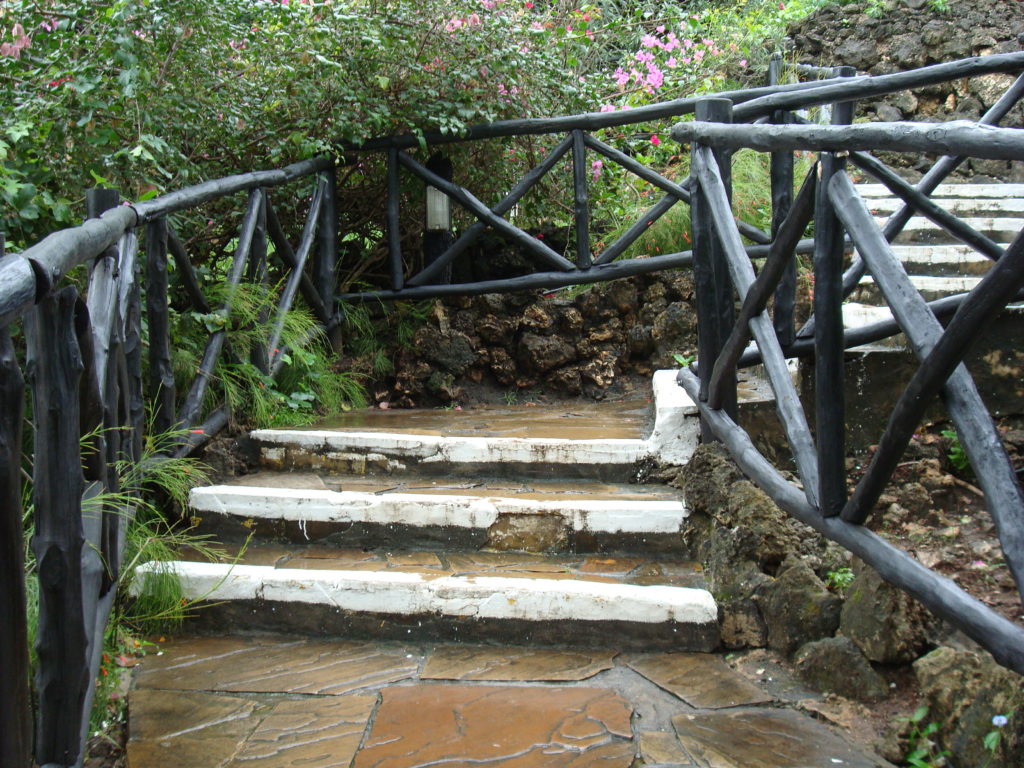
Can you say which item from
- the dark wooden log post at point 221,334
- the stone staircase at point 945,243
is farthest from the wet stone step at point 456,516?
the stone staircase at point 945,243

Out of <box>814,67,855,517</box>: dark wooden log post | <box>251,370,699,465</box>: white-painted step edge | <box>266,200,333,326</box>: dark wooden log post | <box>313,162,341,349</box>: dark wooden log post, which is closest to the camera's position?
<box>814,67,855,517</box>: dark wooden log post

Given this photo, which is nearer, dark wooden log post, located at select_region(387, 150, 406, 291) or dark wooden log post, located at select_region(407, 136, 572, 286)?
dark wooden log post, located at select_region(407, 136, 572, 286)

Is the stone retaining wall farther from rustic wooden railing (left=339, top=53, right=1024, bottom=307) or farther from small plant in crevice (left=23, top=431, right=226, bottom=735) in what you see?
small plant in crevice (left=23, top=431, right=226, bottom=735)

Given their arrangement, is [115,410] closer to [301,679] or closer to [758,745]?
[301,679]

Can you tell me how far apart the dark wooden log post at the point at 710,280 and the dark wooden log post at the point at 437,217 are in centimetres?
221

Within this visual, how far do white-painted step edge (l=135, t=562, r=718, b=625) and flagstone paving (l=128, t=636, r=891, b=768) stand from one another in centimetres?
11

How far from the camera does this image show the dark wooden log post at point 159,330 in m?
3.14

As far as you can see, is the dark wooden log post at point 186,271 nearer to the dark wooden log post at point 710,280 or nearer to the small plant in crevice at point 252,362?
the small plant in crevice at point 252,362

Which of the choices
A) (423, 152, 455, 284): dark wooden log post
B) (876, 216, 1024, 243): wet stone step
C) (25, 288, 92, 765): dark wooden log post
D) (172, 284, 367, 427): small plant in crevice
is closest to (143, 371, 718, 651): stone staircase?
(172, 284, 367, 427): small plant in crevice

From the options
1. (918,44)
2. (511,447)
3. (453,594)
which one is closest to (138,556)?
(453,594)

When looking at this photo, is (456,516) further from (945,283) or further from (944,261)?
(944,261)

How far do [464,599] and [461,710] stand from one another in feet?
1.45

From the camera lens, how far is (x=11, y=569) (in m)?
1.38

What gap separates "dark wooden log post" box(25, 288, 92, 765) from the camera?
1.71 m
